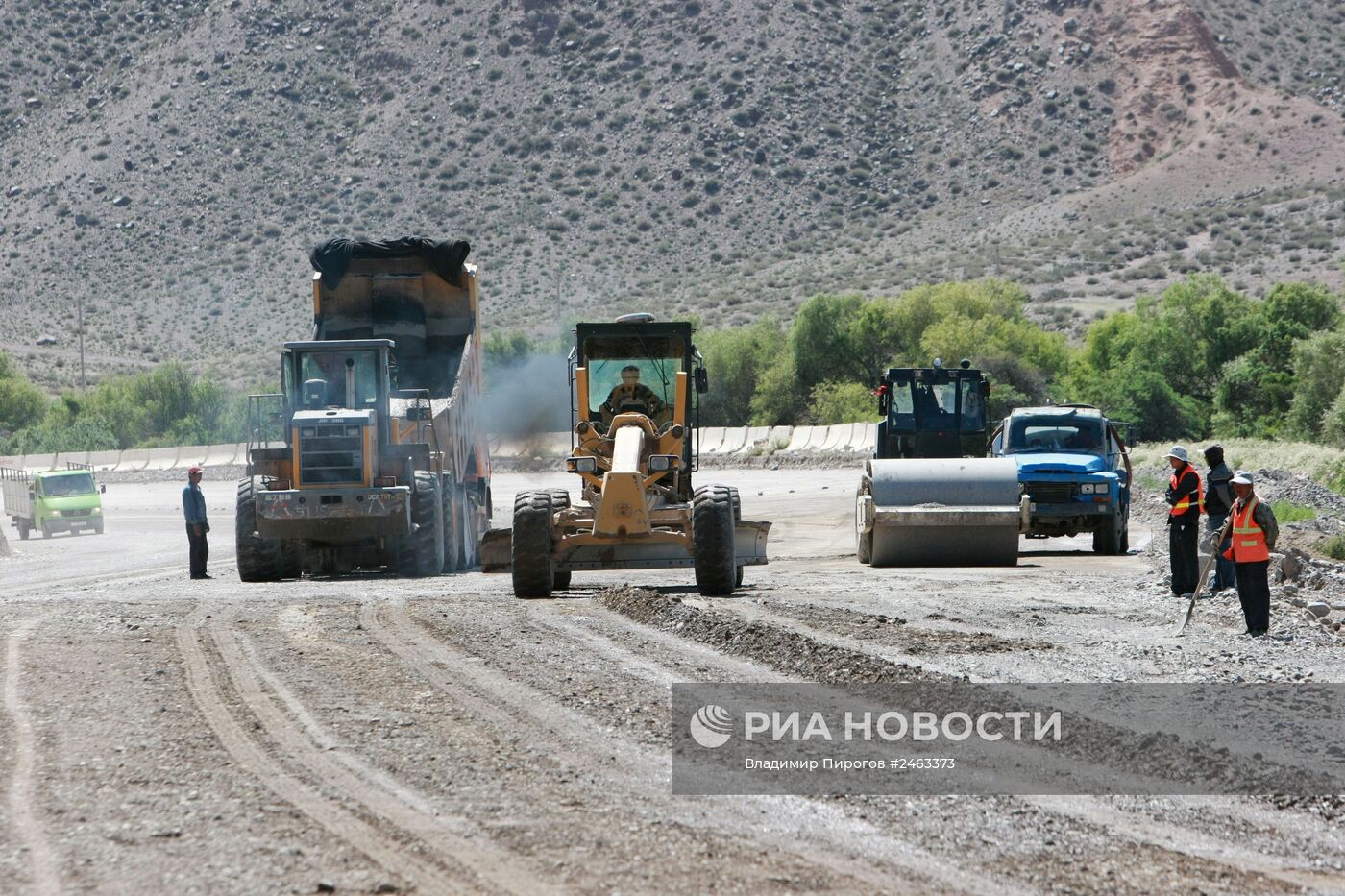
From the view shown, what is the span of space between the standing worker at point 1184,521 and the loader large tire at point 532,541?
6.23 metres

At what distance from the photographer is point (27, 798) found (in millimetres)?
8141

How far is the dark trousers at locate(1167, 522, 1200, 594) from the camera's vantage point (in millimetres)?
16484

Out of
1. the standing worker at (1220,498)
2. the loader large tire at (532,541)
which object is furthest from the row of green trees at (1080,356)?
the loader large tire at (532,541)

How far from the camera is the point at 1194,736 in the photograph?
934 centimetres

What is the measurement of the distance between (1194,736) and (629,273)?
Answer: 7437cm

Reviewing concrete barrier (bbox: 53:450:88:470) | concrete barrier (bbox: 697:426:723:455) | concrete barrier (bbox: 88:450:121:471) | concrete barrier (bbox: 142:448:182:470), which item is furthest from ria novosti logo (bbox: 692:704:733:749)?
concrete barrier (bbox: 53:450:88:470)

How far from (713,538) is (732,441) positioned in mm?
43896

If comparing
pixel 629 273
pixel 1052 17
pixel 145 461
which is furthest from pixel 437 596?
pixel 1052 17

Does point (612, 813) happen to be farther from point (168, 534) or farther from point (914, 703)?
point (168, 534)

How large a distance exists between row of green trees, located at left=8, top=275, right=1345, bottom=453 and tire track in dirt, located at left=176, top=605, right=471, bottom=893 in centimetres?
4227

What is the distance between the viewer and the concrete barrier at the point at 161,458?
69.6 meters

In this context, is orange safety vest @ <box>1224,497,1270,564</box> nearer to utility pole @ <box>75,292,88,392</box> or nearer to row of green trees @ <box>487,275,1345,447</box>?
row of green trees @ <box>487,275,1345,447</box>

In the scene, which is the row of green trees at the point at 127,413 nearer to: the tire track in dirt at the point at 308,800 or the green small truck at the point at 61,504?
the green small truck at the point at 61,504

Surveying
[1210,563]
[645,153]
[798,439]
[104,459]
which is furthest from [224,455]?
[1210,563]
